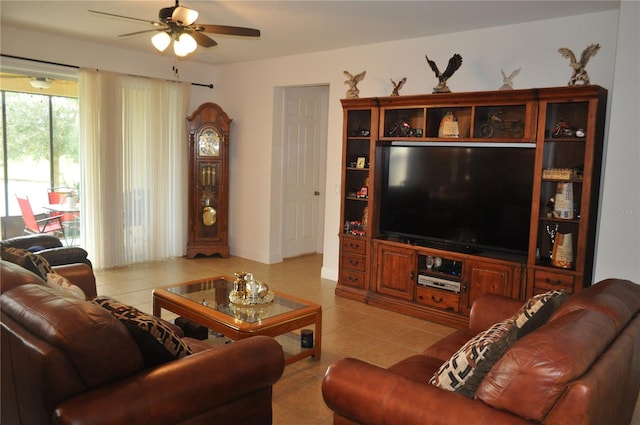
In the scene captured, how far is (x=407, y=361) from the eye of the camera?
2580mm

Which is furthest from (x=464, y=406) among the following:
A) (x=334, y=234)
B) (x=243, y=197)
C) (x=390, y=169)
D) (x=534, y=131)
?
(x=243, y=197)

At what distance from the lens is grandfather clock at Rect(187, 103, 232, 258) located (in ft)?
21.9

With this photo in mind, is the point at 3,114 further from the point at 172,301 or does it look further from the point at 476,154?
the point at 476,154

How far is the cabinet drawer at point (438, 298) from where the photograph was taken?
14.7 ft

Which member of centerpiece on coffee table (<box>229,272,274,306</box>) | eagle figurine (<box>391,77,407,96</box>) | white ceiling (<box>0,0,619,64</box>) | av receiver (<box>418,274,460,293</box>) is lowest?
av receiver (<box>418,274,460,293</box>)

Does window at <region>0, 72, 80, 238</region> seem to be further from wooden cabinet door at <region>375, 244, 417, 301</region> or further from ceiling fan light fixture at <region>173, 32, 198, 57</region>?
wooden cabinet door at <region>375, 244, 417, 301</region>

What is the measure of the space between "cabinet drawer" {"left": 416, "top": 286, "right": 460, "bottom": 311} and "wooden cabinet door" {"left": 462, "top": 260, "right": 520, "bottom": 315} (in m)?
0.09

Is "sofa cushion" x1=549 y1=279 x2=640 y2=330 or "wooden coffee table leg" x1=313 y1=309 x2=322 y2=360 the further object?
"wooden coffee table leg" x1=313 y1=309 x2=322 y2=360

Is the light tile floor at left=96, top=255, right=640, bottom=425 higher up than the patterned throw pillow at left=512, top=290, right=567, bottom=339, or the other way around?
the patterned throw pillow at left=512, top=290, right=567, bottom=339

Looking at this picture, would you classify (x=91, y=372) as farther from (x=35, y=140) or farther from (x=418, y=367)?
(x=35, y=140)

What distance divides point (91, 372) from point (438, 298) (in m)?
3.40

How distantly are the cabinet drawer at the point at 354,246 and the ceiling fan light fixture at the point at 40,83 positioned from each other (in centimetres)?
406

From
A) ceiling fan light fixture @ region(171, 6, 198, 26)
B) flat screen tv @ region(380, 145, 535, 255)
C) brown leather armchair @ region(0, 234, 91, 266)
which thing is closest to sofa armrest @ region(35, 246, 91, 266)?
brown leather armchair @ region(0, 234, 91, 266)

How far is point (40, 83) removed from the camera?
6.02 m
